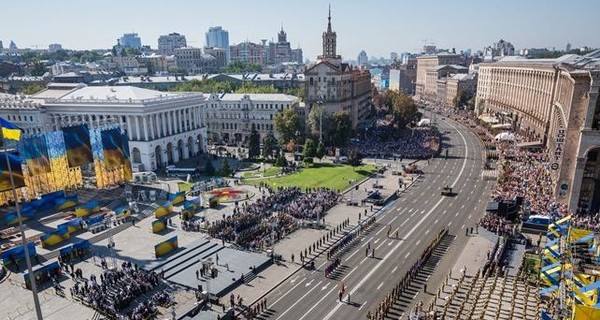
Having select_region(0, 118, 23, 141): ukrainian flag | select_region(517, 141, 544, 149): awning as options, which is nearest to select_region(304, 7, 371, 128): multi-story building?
select_region(517, 141, 544, 149): awning

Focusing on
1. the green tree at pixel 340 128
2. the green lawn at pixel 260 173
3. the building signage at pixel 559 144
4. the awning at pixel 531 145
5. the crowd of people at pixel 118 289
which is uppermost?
the building signage at pixel 559 144

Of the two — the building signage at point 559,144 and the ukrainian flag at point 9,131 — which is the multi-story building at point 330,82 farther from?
the ukrainian flag at point 9,131

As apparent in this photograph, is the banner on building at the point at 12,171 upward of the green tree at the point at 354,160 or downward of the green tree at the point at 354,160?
upward

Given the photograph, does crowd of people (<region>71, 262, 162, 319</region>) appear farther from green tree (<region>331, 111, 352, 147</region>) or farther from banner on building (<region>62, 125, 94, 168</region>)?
green tree (<region>331, 111, 352, 147</region>)

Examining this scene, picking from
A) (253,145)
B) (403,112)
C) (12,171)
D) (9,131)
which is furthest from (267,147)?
(9,131)

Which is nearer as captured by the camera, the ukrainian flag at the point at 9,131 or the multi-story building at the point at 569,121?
the ukrainian flag at the point at 9,131

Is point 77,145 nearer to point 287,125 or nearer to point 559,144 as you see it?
point 287,125

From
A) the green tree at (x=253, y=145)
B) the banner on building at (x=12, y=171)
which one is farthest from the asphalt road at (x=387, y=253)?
the banner on building at (x=12, y=171)
